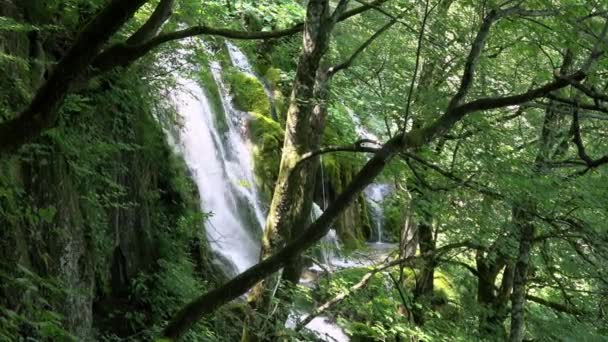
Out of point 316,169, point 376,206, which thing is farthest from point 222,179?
point 376,206

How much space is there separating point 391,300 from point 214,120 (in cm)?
536

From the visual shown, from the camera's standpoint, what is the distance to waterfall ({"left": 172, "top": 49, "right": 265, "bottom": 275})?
9039 mm

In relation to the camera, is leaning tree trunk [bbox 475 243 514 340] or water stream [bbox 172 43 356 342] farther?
water stream [bbox 172 43 356 342]

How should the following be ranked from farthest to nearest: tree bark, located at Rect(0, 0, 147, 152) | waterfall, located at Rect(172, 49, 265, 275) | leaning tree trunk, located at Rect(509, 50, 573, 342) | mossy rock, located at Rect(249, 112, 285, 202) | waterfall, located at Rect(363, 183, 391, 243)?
waterfall, located at Rect(363, 183, 391, 243)
mossy rock, located at Rect(249, 112, 285, 202)
waterfall, located at Rect(172, 49, 265, 275)
leaning tree trunk, located at Rect(509, 50, 573, 342)
tree bark, located at Rect(0, 0, 147, 152)

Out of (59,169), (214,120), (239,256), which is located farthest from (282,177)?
(214,120)

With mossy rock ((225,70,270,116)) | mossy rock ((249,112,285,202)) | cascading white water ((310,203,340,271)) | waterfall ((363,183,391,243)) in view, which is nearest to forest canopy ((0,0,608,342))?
cascading white water ((310,203,340,271))

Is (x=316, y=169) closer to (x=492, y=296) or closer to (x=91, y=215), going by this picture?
(x=91, y=215)

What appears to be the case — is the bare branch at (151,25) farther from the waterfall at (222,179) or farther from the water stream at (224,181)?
the waterfall at (222,179)

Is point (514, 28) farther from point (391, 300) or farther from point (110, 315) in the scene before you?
point (110, 315)

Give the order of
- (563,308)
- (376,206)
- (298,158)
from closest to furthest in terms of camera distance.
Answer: (298,158) < (563,308) < (376,206)

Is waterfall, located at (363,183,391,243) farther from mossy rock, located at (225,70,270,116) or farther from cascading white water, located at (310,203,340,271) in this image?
mossy rock, located at (225,70,270,116)

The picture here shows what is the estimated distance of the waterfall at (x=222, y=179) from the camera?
904 centimetres

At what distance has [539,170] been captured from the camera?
4.31 meters

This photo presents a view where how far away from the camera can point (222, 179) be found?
31.9 ft
